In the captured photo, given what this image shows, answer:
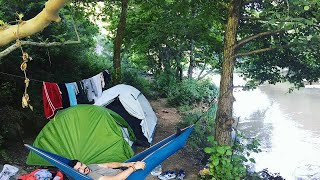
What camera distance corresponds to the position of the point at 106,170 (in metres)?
3.59

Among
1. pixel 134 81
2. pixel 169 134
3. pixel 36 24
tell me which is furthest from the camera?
pixel 134 81

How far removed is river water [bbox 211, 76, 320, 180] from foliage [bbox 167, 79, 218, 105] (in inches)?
53.4

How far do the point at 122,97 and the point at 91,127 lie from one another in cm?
124

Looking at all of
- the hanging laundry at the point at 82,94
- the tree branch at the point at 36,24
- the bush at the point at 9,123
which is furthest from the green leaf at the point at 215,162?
the tree branch at the point at 36,24

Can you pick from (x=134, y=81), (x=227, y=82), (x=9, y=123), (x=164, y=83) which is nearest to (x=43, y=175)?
(x=9, y=123)

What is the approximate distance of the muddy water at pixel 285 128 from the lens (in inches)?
249

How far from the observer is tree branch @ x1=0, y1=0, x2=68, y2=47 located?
131 cm

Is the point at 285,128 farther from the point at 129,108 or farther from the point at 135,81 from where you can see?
the point at 129,108

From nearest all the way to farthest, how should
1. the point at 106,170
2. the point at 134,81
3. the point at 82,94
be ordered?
the point at 106,170 → the point at 82,94 → the point at 134,81

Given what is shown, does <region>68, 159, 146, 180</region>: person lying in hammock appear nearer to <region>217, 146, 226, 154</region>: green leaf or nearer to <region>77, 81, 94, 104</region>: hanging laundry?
<region>217, 146, 226, 154</region>: green leaf

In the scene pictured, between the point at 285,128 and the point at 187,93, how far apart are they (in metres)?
2.97


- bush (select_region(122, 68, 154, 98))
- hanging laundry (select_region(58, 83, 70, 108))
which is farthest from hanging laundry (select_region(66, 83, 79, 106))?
bush (select_region(122, 68, 154, 98))

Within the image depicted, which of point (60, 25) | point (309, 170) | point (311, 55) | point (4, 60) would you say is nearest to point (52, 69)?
point (60, 25)

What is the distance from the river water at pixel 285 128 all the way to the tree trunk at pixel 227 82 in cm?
200
